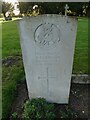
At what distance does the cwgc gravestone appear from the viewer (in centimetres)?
429

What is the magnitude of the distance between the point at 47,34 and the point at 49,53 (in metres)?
0.34

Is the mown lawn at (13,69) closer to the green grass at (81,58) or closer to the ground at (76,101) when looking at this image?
the green grass at (81,58)

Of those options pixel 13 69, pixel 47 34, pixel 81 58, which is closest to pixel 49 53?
pixel 47 34

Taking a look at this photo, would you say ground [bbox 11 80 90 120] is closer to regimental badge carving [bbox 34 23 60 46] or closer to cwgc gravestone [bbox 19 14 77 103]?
cwgc gravestone [bbox 19 14 77 103]

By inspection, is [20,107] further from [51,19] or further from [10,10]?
[10,10]

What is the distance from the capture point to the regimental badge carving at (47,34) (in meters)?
4.33

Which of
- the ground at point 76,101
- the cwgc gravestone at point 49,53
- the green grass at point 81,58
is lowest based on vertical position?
the ground at point 76,101

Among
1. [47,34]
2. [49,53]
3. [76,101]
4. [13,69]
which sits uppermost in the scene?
[47,34]

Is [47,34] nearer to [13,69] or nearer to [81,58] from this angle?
Result: [13,69]

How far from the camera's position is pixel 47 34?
441cm

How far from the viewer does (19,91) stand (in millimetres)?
5504

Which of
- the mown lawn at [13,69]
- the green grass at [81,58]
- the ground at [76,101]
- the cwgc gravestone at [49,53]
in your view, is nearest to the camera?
the cwgc gravestone at [49,53]

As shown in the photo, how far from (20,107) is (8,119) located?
0.40 m

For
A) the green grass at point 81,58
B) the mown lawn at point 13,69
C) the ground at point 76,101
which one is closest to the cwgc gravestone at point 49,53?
the ground at point 76,101
